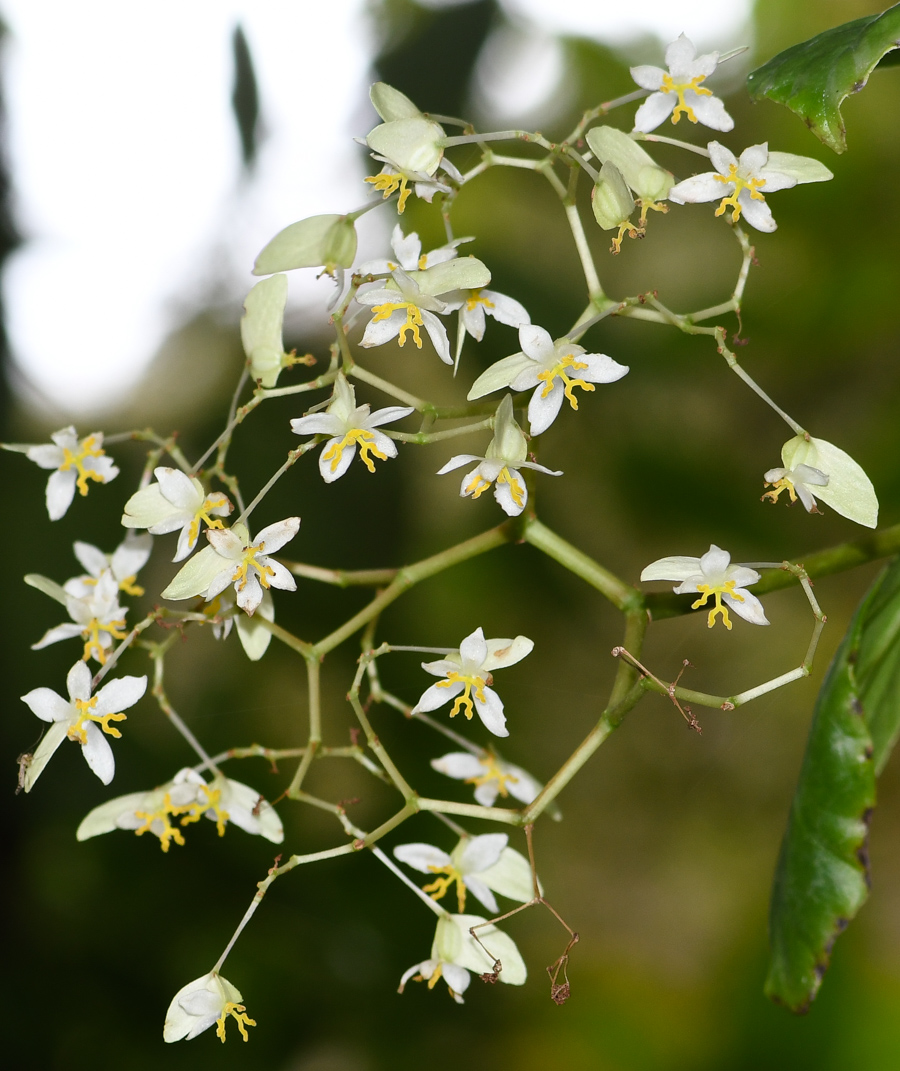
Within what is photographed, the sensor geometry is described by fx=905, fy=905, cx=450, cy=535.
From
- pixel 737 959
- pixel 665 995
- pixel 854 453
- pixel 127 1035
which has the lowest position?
pixel 665 995

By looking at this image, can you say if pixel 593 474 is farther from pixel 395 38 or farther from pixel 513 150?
pixel 395 38

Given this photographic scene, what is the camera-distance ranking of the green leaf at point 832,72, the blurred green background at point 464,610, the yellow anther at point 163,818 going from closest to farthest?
1. the green leaf at point 832,72
2. the yellow anther at point 163,818
3. the blurred green background at point 464,610

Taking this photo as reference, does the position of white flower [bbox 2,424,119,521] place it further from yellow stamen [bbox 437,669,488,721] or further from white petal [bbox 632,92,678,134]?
white petal [bbox 632,92,678,134]

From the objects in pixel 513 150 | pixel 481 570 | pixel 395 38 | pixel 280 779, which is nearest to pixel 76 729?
pixel 280 779

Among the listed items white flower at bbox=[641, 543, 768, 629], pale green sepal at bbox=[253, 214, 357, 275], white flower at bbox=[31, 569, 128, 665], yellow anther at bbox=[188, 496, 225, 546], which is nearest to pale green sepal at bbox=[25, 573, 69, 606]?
white flower at bbox=[31, 569, 128, 665]

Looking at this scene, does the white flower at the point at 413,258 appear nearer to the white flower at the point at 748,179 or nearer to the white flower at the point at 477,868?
the white flower at the point at 748,179

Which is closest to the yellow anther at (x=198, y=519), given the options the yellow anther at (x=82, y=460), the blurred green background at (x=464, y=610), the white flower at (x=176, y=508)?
the white flower at (x=176, y=508)

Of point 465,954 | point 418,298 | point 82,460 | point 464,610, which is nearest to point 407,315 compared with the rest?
point 418,298

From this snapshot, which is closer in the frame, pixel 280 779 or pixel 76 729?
pixel 76 729
